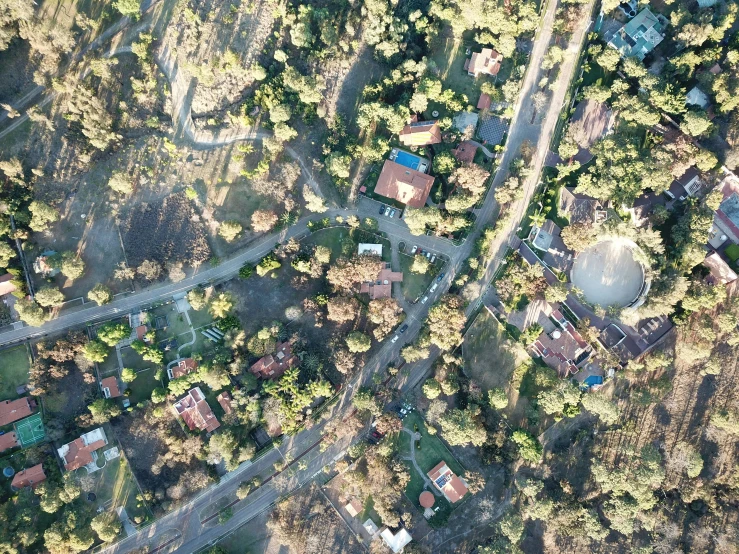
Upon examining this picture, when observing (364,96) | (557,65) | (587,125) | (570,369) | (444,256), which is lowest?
(570,369)

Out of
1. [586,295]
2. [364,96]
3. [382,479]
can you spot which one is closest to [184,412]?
[382,479]

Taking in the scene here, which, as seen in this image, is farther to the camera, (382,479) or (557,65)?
(557,65)

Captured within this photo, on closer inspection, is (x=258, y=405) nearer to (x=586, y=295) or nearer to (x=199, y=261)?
(x=199, y=261)

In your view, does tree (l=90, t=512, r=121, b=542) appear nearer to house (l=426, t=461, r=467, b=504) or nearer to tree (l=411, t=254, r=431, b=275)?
house (l=426, t=461, r=467, b=504)

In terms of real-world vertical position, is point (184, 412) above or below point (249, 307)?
below

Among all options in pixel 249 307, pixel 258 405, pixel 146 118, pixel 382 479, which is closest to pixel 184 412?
pixel 258 405
